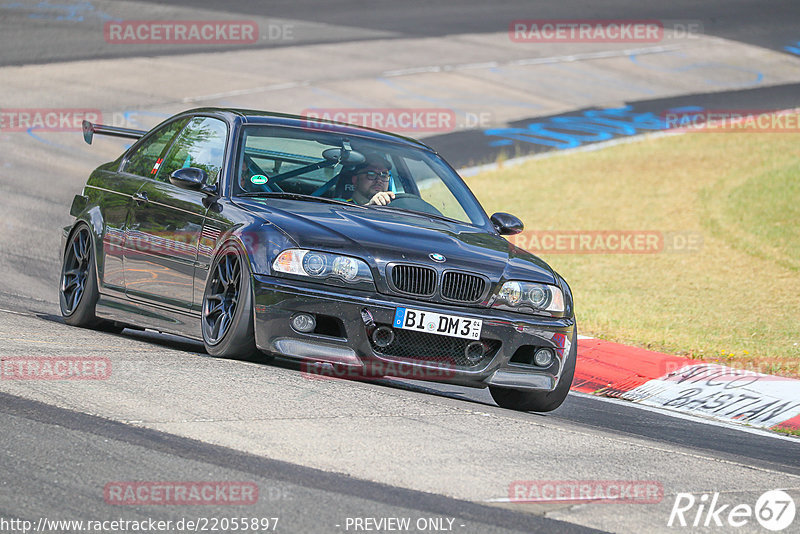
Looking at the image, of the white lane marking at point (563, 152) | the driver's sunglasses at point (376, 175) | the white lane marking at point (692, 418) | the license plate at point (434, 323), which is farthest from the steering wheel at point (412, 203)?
the white lane marking at point (563, 152)

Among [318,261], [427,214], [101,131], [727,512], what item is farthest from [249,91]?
[727,512]

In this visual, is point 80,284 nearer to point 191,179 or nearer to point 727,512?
point 191,179

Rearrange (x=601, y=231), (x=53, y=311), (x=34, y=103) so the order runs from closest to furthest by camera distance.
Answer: (x=53, y=311)
(x=601, y=231)
(x=34, y=103)

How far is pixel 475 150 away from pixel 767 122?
21.8 ft

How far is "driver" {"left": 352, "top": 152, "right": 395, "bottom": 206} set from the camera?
7832 mm

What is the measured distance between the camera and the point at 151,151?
8648 mm

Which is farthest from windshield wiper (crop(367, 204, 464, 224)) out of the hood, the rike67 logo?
the rike67 logo

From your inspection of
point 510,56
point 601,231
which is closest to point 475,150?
point 601,231

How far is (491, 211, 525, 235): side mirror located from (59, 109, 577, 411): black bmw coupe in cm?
1

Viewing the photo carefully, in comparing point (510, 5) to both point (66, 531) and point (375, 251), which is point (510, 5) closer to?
point (375, 251)

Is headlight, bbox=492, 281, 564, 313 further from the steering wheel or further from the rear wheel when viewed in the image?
the rear wheel

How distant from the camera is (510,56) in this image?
29203 mm

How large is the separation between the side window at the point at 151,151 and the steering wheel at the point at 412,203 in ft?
5.50

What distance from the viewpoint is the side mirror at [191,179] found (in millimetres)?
7379
